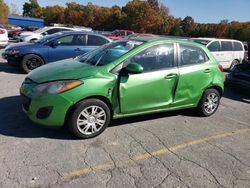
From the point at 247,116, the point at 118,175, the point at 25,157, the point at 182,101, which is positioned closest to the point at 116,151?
the point at 118,175

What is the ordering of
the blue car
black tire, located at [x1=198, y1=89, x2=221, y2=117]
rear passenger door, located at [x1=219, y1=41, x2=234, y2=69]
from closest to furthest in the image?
1. black tire, located at [x1=198, y1=89, x2=221, y2=117]
2. the blue car
3. rear passenger door, located at [x1=219, y1=41, x2=234, y2=69]

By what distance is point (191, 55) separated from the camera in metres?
5.52

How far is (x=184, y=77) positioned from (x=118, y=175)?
2491mm

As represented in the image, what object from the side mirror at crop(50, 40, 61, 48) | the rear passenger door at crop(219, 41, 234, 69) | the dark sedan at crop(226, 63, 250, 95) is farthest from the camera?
the rear passenger door at crop(219, 41, 234, 69)

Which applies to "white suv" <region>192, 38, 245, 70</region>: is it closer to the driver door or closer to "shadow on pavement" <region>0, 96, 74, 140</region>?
the driver door

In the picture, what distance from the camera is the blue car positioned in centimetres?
898

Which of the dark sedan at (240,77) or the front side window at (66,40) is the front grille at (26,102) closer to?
the front side window at (66,40)

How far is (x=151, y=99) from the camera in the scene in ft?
16.2

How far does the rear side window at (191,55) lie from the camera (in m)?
5.35

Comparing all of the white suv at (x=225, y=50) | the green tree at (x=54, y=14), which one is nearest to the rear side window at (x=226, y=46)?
the white suv at (x=225, y=50)

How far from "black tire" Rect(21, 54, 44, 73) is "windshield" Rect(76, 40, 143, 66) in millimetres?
4203

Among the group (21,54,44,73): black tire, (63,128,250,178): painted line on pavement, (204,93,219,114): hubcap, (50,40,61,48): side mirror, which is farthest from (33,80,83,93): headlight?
(50,40,61,48): side mirror

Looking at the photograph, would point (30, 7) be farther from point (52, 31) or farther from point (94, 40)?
point (94, 40)

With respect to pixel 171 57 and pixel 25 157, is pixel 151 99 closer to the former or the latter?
pixel 171 57
